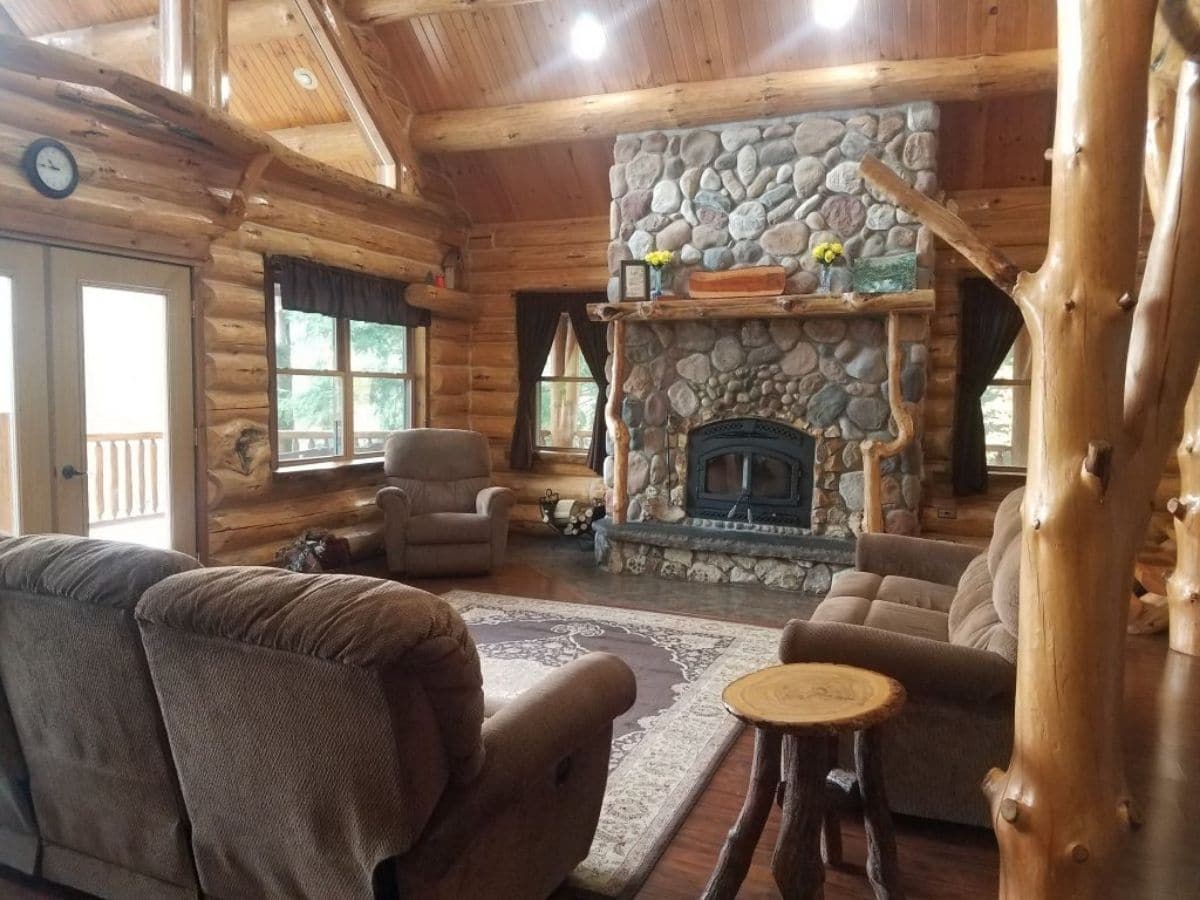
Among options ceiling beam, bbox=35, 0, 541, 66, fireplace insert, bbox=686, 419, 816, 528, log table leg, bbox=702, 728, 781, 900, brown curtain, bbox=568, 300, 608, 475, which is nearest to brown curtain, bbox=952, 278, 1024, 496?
fireplace insert, bbox=686, 419, 816, 528

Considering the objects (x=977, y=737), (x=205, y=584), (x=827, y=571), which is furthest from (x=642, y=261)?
(x=205, y=584)

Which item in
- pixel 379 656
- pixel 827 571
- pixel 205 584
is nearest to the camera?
pixel 379 656

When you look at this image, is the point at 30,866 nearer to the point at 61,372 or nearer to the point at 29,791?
the point at 29,791

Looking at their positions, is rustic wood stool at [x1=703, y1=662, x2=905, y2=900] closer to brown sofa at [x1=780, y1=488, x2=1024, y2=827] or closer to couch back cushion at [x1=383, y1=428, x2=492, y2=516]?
brown sofa at [x1=780, y1=488, x2=1024, y2=827]

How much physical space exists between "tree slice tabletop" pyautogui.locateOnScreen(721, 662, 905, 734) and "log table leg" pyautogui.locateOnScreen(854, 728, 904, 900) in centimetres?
23

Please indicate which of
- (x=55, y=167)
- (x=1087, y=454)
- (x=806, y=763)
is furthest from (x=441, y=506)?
(x=1087, y=454)

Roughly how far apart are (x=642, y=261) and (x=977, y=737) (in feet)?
14.2

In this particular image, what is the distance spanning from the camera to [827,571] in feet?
18.3

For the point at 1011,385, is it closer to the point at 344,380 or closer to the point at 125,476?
the point at 344,380

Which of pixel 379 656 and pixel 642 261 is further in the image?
pixel 642 261

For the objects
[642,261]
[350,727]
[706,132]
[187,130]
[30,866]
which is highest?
[706,132]

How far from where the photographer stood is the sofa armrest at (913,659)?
244 cm

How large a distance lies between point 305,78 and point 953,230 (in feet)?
18.7

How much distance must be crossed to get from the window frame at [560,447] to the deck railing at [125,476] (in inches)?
132
